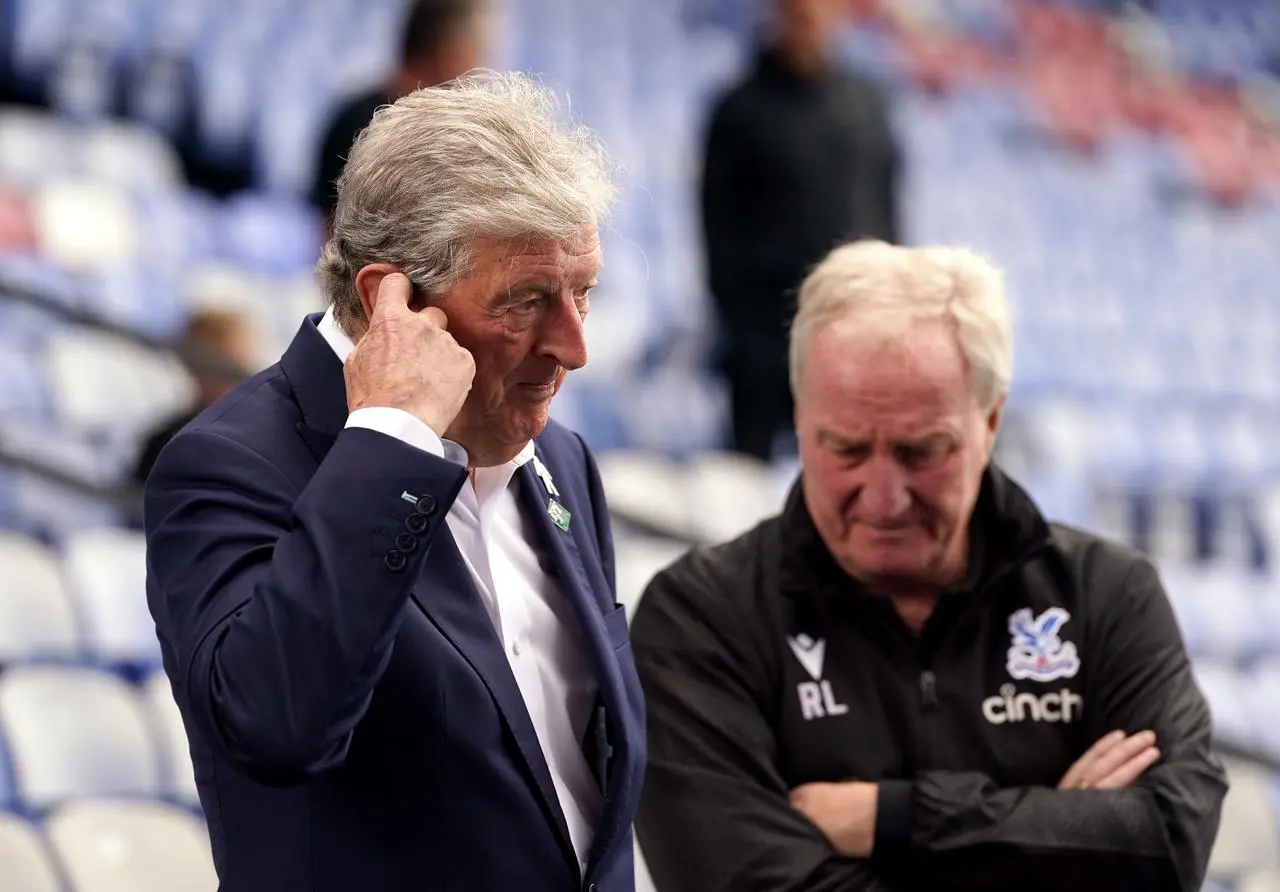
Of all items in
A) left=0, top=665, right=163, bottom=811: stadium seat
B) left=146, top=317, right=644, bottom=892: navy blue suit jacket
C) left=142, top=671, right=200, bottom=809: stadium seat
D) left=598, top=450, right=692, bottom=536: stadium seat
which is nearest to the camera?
left=146, top=317, right=644, bottom=892: navy blue suit jacket

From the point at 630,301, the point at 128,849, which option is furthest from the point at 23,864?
the point at 630,301

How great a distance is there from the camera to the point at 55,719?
320 centimetres

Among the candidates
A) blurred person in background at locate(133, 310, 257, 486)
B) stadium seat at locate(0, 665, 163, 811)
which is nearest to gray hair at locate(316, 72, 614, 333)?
stadium seat at locate(0, 665, 163, 811)

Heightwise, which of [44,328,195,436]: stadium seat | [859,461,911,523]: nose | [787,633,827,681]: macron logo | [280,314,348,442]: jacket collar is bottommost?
[44,328,195,436]: stadium seat

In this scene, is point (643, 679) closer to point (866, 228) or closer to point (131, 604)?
point (131, 604)

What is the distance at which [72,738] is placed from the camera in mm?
3203

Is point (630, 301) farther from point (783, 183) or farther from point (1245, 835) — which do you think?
point (1245, 835)

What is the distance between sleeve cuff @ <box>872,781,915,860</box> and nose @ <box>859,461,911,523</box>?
0.99 feet

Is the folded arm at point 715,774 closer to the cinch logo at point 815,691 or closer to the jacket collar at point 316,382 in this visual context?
the cinch logo at point 815,691

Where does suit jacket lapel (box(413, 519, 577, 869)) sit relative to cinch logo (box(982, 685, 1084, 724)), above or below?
above

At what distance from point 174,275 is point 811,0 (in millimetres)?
2060

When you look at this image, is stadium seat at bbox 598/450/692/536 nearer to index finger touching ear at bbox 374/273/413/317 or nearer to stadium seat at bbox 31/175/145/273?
stadium seat at bbox 31/175/145/273

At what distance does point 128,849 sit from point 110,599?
95 cm

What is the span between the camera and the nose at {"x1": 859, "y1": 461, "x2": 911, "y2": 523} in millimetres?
2143
